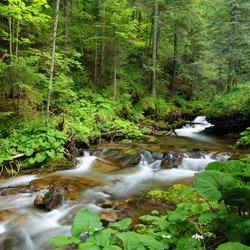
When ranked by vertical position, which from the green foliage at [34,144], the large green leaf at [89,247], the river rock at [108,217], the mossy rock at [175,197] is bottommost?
the river rock at [108,217]

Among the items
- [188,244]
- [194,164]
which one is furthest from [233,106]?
[188,244]

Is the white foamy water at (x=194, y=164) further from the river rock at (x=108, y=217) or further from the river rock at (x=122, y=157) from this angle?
the river rock at (x=108, y=217)

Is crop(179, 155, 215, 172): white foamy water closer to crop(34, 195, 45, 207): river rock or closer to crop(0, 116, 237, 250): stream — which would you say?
→ crop(0, 116, 237, 250): stream

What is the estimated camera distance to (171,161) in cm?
713

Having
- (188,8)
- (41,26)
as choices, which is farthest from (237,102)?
(41,26)

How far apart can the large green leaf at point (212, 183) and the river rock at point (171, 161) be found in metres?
5.42

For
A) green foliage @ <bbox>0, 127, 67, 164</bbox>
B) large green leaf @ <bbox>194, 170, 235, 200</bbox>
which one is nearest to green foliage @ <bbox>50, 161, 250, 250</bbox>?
large green leaf @ <bbox>194, 170, 235, 200</bbox>

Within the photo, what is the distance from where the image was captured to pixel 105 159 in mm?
7523

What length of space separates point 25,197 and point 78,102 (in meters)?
6.80

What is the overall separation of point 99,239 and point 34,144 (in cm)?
518

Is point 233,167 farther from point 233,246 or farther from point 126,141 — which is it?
point 126,141

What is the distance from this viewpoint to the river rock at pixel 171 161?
7.02m

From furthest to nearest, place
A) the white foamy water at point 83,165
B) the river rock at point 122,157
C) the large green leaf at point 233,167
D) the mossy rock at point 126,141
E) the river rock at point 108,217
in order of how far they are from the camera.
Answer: the mossy rock at point 126,141 → the river rock at point 122,157 → the white foamy water at point 83,165 → the river rock at point 108,217 → the large green leaf at point 233,167

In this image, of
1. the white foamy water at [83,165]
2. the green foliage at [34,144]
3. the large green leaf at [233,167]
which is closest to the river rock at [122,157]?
the white foamy water at [83,165]
